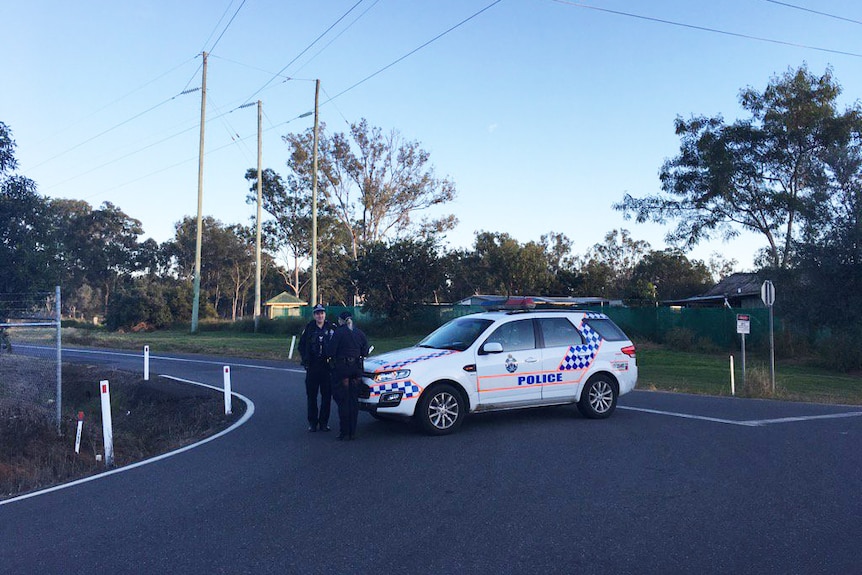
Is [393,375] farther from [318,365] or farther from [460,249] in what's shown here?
[460,249]

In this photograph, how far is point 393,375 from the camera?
941 centimetres

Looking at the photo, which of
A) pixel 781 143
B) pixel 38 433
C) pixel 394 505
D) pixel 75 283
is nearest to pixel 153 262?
pixel 75 283

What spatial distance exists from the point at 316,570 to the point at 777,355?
1070 inches

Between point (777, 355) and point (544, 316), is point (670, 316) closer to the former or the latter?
point (777, 355)

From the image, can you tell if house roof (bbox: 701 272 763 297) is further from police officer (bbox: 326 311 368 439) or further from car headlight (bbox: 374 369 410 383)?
police officer (bbox: 326 311 368 439)

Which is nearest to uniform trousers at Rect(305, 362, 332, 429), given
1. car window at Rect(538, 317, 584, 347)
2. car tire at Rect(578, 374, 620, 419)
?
car window at Rect(538, 317, 584, 347)

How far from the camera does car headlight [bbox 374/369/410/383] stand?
938cm

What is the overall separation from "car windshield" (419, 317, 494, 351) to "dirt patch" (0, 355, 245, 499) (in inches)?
149

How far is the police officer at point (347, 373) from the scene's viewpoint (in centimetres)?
945

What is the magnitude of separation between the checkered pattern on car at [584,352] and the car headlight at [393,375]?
2473 mm

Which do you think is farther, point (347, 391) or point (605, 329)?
point (605, 329)

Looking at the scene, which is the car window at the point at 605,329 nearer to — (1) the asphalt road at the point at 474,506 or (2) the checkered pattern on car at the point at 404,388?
(1) the asphalt road at the point at 474,506

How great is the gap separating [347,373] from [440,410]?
135cm

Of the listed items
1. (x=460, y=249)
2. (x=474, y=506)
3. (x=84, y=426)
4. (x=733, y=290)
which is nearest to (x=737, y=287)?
(x=733, y=290)
